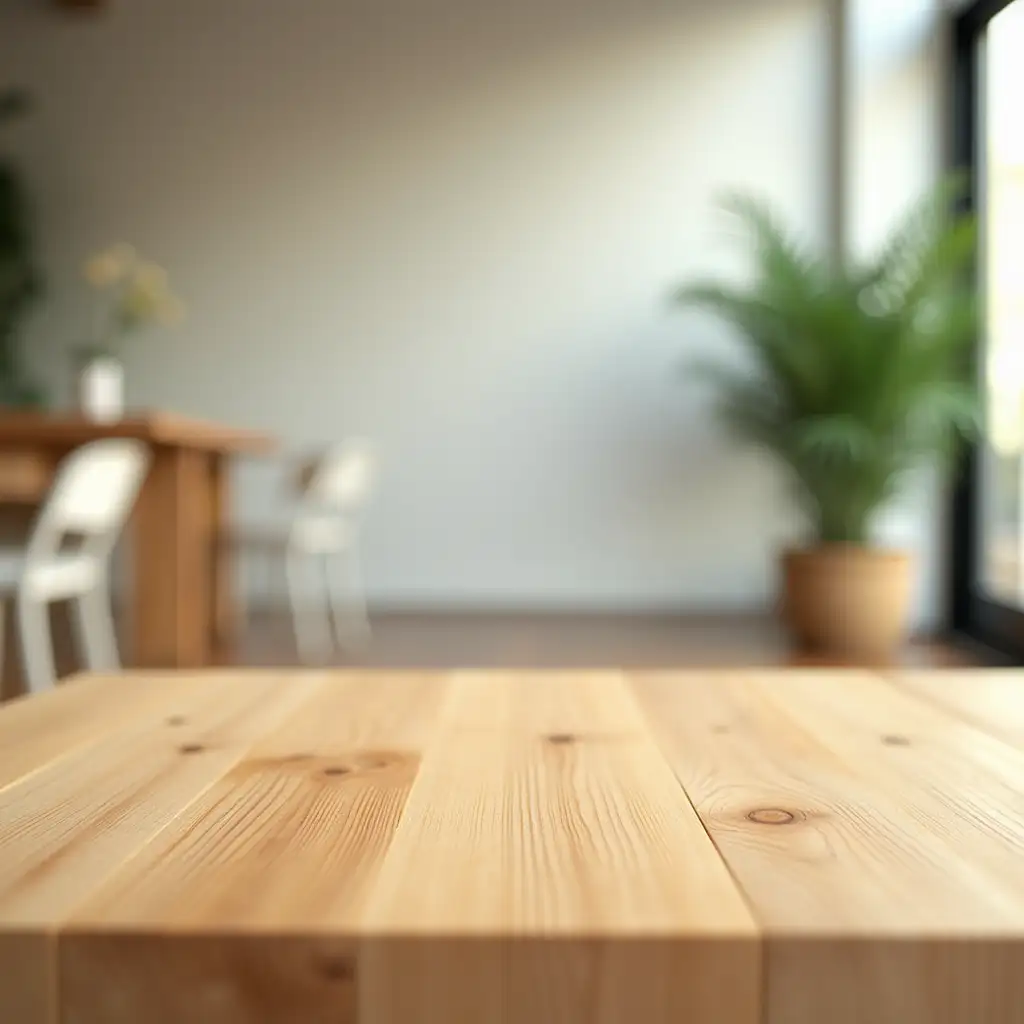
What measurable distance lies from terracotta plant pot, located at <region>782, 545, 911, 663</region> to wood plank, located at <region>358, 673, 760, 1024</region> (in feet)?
11.4

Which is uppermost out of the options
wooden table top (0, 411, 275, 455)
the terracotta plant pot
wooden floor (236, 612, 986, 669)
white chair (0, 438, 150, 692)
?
wooden table top (0, 411, 275, 455)

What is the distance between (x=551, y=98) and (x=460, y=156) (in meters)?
0.46

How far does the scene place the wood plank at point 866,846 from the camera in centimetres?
43

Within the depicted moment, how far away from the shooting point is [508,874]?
1.61ft

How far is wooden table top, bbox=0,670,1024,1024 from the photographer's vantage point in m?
0.43

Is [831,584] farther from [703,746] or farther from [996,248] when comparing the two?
[703,746]

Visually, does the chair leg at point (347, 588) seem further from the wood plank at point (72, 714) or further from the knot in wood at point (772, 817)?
the knot in wood at point (772, 817)

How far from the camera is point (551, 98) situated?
5.22 m

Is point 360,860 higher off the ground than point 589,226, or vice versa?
point 589,226

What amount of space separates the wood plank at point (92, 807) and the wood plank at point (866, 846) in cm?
26

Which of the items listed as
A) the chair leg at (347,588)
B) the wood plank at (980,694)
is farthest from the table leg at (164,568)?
the wood plank at (980,694)

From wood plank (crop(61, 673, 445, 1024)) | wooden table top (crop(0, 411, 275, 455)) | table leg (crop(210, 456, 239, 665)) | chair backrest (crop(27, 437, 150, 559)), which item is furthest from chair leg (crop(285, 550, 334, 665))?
wood plank (crop(61, 673, 445, 1024))

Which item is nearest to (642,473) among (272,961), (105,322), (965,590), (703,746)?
(965,590)

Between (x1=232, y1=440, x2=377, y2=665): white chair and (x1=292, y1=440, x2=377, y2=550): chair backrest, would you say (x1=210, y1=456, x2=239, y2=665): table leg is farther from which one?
(x1=292, y1=440, x2=377, y2=550): chair backrest
